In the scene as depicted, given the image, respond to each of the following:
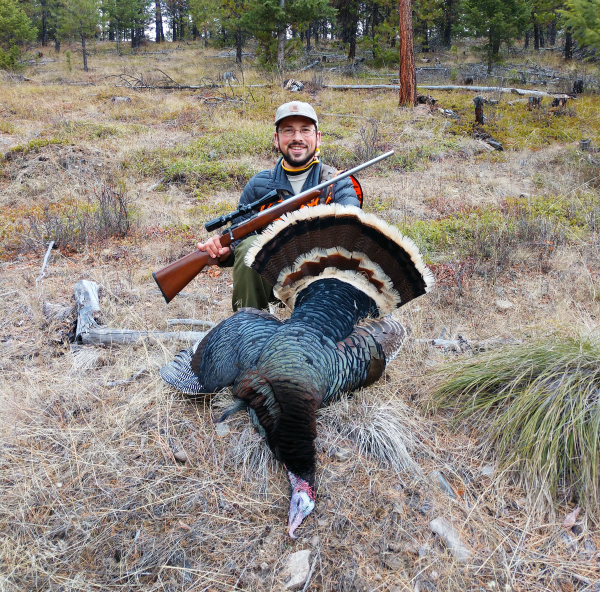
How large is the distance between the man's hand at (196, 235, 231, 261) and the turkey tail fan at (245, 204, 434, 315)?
62cm

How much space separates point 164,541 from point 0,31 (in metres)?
31.5

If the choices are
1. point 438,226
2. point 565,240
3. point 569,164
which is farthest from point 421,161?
point 565,240

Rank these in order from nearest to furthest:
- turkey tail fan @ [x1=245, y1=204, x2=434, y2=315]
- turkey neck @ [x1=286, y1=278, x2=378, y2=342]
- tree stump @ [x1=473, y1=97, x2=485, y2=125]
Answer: turkey neck @ [x1=286, y1=278, x2=378, y2=342] → turkey tail fan @ [x1=245, y1=204, x2=434, y2=315] → tree stump @ [x1=473, y1=97, x2=485, y2=125]

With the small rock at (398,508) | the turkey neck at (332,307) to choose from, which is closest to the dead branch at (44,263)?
the turkey neck at (332,307)

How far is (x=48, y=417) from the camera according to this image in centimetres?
273

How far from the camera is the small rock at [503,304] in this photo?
4.24 meters

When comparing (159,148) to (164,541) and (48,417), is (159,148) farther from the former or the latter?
(164,541)

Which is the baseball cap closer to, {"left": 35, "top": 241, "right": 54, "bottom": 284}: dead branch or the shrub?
{"left": 35, "top": 241, "right": 54, "bottom": 284}: dead branch

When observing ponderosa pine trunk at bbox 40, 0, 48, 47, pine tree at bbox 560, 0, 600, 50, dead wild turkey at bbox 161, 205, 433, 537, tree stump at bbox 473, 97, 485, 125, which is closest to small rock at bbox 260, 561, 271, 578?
dead wild turkey at bbox 161, 205, 433, 537

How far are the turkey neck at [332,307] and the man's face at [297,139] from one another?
53.1 inches

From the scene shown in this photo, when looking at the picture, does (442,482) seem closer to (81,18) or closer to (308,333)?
(308,333)

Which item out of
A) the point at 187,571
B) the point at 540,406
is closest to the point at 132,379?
the point at 187,571

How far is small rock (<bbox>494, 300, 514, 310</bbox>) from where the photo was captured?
13.9 feet

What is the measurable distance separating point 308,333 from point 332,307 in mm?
314
